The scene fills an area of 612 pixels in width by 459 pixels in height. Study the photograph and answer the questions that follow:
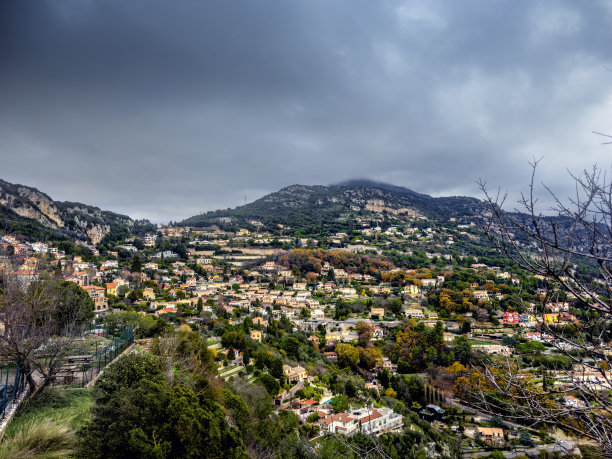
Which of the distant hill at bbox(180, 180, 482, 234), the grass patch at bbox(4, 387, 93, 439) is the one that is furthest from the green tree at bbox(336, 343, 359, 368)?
Answer: the distant hill at bbox(180, 180, 482, 234)

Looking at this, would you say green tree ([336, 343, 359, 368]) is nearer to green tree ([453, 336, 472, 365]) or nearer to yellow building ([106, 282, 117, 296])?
green tree ([453, 336, 472, 365])

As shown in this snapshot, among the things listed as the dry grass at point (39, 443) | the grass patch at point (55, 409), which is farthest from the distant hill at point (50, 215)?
the dry grass at point (39, 443)

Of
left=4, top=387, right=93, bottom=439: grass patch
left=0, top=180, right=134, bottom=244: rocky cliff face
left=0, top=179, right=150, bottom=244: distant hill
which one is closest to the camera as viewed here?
left=4, top=387, right=93, bottom=439: grass patch

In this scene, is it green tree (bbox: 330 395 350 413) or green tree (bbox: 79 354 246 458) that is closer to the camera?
green tree (bbox: 79 354 246 458)

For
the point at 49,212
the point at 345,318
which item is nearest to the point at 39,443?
the point at 345,318

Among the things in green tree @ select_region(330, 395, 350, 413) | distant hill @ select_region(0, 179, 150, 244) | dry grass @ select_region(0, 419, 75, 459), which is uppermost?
distant hill @ select_region(0, 179, 150, 244)

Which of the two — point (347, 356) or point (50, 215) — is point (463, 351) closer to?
point (347, 356)
